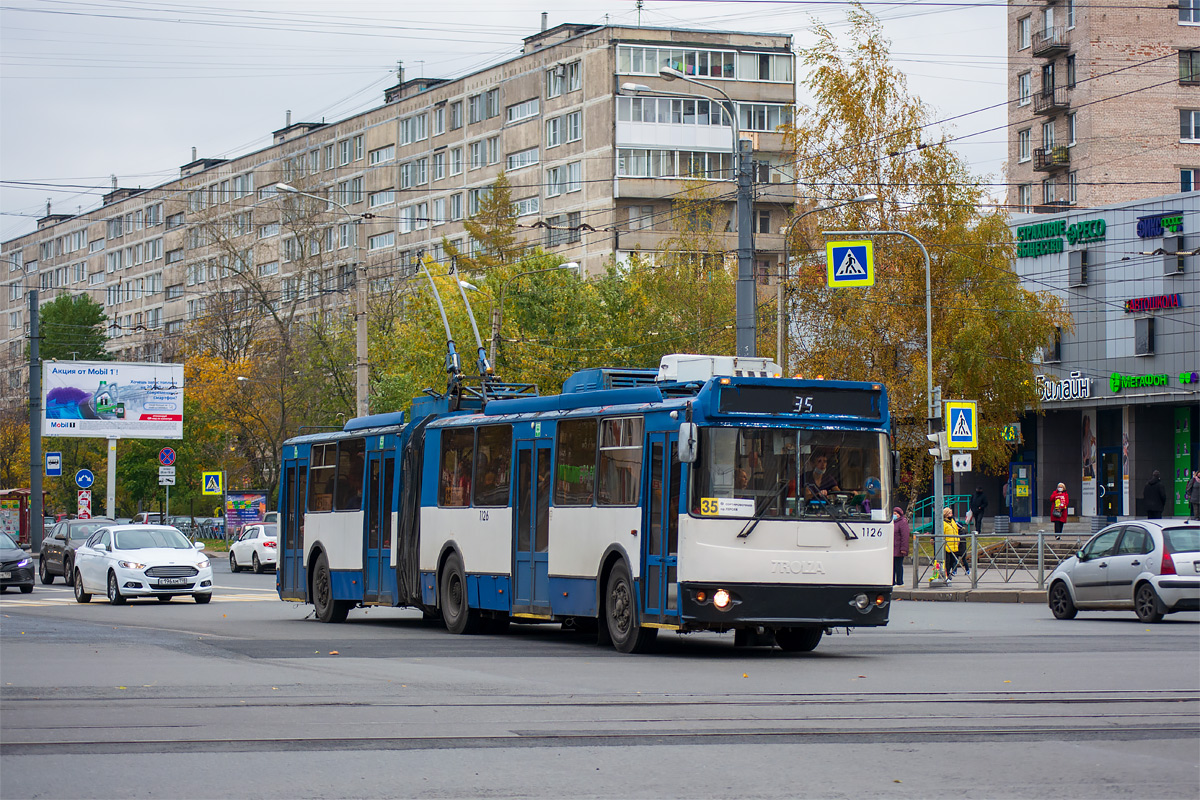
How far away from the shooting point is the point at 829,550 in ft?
53.6

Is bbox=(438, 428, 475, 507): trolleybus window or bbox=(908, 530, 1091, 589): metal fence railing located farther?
bbox=(908, 530, 1091, 589): metal fence railing

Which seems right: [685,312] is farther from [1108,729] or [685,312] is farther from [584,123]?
[1108,729]

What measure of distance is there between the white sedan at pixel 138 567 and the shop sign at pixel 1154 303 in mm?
32726

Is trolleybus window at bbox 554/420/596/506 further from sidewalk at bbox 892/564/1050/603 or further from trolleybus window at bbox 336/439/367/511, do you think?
sidewalk at bbox 892/564/1050/603

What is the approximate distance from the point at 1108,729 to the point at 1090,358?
153ft

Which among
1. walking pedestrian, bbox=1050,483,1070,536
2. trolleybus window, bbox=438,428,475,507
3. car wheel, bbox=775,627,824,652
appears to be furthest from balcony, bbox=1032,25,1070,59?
car wheel, bbox=775,627,824,652

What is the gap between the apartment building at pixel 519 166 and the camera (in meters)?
78.0

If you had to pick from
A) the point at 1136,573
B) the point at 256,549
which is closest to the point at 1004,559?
the point at 1136,573

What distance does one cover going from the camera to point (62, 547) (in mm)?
41156

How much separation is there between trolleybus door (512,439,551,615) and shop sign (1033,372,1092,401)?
37707 mm

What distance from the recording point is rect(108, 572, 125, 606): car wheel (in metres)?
29.5

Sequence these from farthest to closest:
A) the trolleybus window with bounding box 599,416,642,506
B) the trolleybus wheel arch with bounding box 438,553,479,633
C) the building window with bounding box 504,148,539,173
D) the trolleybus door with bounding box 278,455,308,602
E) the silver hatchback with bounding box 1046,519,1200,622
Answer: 1. the building window with bounding box 504,148,539,173
2. the trolleybus door with bounding box 278,455,308,602
3. the silver hatchback with bounding box 1046,519,1200,622
4. the trolleybus wheel arch with bounding box 438,553,479,633
5. the trolleybus window with bounding box 599,416,642,506

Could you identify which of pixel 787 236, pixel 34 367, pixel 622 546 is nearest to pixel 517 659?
pixel 622 546

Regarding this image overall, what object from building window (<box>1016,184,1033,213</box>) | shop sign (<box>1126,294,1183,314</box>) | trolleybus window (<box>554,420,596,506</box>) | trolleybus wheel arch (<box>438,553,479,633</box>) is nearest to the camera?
trolleybus window (<box>554,420,596,506</box>)
